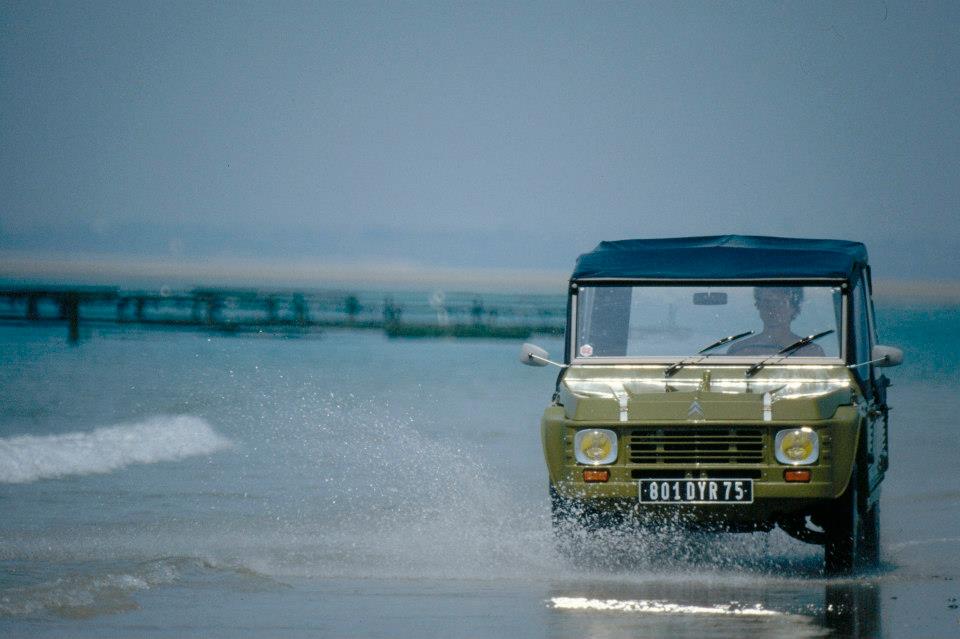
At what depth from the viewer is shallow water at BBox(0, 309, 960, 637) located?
8.88m

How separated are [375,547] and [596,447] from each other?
2.60m

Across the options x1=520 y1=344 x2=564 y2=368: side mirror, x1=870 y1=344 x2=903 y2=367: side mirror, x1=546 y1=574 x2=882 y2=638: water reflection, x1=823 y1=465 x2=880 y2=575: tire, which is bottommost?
x1=546 y1=574 x2=882 y2=638: water reflection

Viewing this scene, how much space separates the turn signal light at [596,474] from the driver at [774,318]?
125cm

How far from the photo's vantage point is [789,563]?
11.7 meters

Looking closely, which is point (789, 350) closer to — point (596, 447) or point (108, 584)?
point (596, 447)

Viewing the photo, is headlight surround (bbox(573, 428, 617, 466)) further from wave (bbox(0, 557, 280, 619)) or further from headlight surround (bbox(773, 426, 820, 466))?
wave (bbox(0, 557, 280, 619))

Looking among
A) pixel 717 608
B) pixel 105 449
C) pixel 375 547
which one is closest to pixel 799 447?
pixel 717 608

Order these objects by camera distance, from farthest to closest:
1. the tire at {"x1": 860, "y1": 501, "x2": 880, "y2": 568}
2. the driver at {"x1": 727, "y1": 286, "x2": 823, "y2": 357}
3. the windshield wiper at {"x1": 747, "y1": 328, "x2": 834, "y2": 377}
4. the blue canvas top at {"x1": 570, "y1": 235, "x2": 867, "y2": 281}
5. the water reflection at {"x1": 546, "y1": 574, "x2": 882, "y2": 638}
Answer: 1. the tire at {"x1": 860, "y1": 501, "x2": 880, "y2": 568}
2. the blue canvas top at {"x1": 570, "y1": 235, "x2": 867, "y2": 281}
3. the driver at {"x1": 727, "y1": 286, "x2": 823, "y2": 357}
4. the windshield wiper at {"x1": 747, "y1": 328, "x2": 834, "y2": 377}
5. the water reflection at {"x1": 546, "y1": 574, "x2": 882, "y2": 638}

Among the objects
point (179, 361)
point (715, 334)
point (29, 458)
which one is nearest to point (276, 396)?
point (179, 361)

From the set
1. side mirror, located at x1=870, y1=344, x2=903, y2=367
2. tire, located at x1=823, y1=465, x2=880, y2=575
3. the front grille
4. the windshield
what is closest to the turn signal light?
the front grille

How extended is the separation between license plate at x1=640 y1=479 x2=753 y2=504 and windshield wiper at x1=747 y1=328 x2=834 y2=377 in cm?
77

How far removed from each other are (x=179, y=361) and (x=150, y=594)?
50203 millimetres

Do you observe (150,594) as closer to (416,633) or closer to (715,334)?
(416,633)

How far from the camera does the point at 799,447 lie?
10.4m
